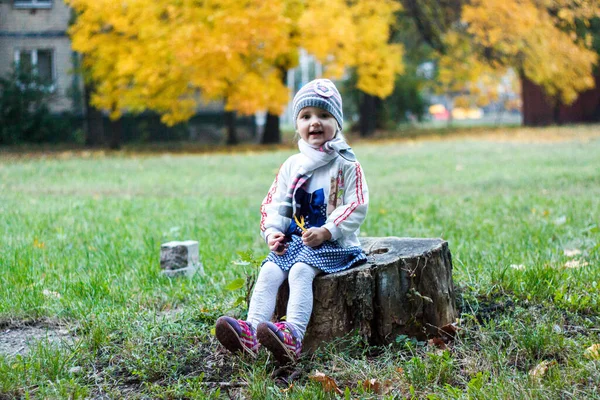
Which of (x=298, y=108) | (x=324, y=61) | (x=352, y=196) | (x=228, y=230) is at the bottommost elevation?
(x=228, y=230)

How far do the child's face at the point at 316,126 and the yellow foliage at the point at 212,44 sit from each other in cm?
1550

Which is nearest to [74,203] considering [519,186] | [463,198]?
[463,198]

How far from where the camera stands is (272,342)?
324 cm

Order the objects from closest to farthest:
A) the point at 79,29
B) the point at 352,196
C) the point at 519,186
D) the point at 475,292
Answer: the point at 352,196 → the point at 475,292 → the point at 519,186 → the point at 79,29

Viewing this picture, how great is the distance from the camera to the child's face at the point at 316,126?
3.71m

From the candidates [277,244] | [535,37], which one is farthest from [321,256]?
[535,37]

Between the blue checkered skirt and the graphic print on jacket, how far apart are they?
0.08 meters

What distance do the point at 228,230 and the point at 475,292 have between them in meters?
3.32

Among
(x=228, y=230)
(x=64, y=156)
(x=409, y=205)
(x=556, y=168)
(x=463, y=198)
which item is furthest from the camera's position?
(x=64, y=156)

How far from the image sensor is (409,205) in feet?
28.8

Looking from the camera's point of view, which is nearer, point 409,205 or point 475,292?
point 475,292

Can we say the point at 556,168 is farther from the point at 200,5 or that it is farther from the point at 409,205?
the point at 200,5

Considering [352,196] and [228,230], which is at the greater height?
[352,196]

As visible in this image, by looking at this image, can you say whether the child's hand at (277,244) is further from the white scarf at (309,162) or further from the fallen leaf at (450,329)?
the fallen leaf at (450,329)
